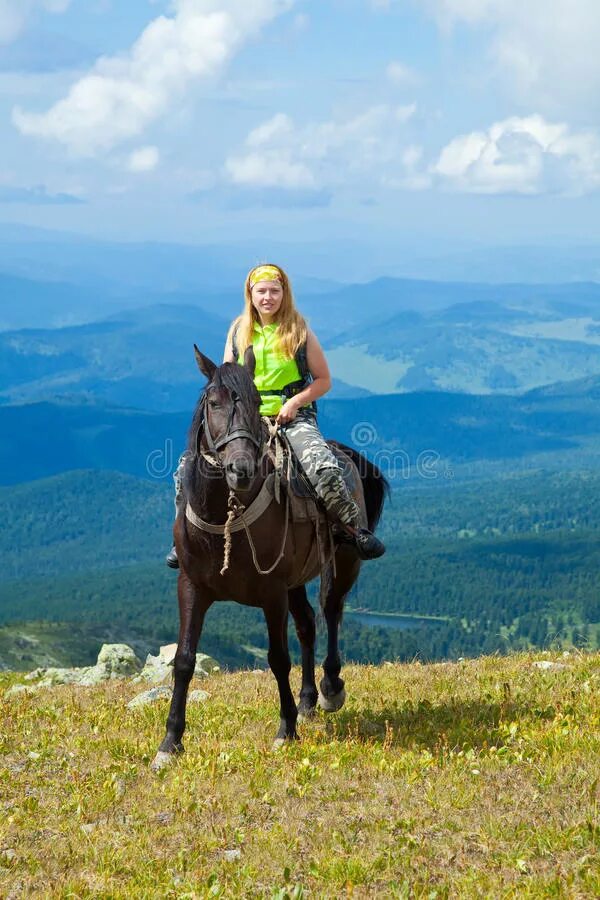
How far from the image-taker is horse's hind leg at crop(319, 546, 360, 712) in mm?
13289

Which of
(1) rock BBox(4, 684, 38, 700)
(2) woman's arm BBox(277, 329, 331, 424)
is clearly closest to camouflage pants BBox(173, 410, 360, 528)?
(2) woman's arm BBox(277, 329, 331, 424)

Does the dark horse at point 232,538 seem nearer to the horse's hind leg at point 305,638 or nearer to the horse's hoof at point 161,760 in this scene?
the horse's hoof at point 161,760

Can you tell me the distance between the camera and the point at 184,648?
11078mm

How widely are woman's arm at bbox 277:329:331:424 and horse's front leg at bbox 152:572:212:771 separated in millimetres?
2187

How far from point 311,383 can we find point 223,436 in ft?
7.60

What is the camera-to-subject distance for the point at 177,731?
36.5 ft

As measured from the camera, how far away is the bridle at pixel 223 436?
32.1 feet

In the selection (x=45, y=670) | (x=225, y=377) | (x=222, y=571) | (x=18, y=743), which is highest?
(x=225, y=377)

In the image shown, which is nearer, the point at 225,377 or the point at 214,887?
the point at 214,887

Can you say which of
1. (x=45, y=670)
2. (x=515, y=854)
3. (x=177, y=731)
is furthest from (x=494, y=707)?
(x=45, y=670)

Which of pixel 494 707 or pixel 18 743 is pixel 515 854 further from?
pixel 18 743

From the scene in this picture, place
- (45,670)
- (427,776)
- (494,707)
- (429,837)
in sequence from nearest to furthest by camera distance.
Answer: (429,837), (427,776), (494,707), (45,670)

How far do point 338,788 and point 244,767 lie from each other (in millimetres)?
1266

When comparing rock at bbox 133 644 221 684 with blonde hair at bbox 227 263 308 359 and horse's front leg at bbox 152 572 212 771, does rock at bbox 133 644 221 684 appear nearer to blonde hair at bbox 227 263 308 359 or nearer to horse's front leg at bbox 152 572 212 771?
horse's front leg at bbox 152 572 212 771
